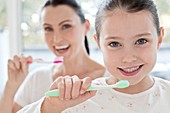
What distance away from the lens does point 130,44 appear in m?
0.90

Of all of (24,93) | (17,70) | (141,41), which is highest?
(141,41)

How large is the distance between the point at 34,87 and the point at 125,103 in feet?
1.89

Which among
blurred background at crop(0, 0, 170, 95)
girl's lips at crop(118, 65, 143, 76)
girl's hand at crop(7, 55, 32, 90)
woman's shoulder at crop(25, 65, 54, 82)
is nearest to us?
girl's lips at crop(118, 65, 143, 76)

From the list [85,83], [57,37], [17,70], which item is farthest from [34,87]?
[85,83]

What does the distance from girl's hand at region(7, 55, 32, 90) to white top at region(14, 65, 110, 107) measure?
0.08 metres

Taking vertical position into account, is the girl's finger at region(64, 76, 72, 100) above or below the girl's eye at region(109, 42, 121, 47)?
below

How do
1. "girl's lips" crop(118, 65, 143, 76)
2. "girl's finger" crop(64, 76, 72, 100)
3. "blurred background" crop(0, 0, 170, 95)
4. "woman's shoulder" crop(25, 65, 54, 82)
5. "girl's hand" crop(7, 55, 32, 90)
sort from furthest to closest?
"blurred background" crop(0, 0, 170, 95), "woman's shoulder" crop(25, 65, 54, 82), "girl's hand" crop(7, 55, 32, 90), "girl's lips" crop(118, 65, 143, 76), "girl's finger" crop(64, 76, 72, 100)

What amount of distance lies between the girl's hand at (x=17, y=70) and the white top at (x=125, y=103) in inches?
15.0

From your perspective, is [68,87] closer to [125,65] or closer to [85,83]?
[85,83]

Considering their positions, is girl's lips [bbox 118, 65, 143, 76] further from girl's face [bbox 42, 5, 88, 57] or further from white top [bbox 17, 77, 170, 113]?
girl's face [bbox 42, 5, 88, 57]

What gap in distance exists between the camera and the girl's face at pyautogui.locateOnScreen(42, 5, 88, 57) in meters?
1.35

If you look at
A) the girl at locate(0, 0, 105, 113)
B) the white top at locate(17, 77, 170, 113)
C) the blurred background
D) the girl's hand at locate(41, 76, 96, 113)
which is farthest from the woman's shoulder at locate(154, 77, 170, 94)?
the blurred background

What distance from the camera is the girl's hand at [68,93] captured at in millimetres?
817

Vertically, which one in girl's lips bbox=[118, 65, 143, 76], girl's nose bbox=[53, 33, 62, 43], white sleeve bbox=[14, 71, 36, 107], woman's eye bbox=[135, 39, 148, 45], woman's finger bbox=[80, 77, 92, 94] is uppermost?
girl's nose bbox=[53, 33, 62, 43]
